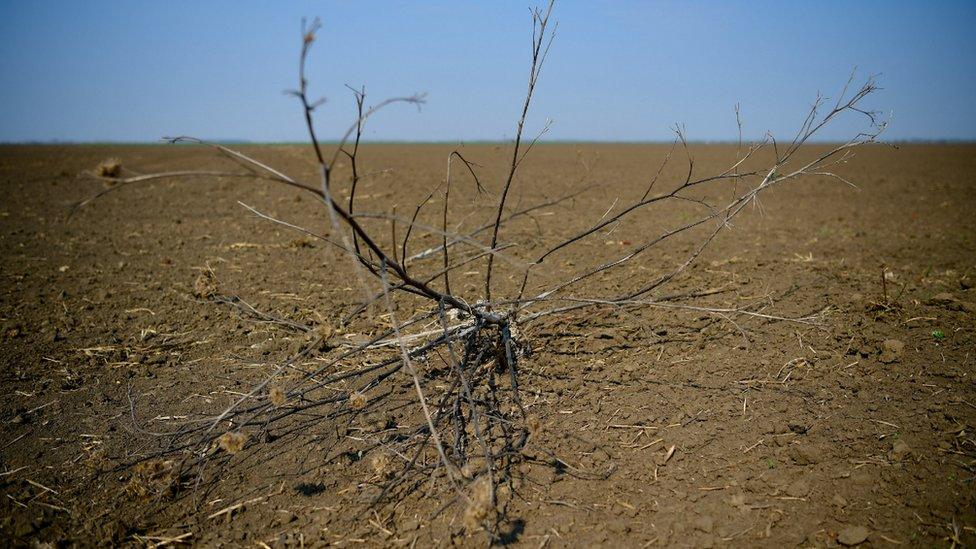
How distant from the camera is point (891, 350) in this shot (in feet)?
9.32

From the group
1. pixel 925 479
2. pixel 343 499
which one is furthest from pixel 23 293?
pixel 925 479

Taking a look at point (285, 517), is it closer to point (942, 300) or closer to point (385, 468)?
point (385, 468)

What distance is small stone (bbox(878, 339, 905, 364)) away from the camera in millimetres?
2777

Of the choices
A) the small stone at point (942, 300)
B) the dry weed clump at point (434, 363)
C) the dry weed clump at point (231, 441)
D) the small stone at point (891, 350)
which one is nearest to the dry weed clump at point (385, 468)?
the dry weed clump at point (434, 363)

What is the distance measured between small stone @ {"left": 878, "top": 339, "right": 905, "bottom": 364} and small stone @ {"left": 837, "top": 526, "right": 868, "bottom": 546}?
1.33 metres

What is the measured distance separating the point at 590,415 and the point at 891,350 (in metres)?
1.81

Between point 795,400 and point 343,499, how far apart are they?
2.24 meters

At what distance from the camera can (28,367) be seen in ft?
10.6

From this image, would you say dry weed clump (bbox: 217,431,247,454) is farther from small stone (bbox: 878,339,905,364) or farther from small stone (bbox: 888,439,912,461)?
small stone (bbox: 878,339,905,364)

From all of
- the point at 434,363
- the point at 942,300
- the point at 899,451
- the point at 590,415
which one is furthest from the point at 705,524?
the point at 942,300

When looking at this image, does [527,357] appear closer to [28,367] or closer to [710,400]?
[710,400]

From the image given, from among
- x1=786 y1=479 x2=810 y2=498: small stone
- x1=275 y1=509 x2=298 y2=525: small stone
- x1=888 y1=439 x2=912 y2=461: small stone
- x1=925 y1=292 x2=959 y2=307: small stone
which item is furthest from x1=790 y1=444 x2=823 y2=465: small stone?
x1=275 y1=509 x2=298 y2=525: small stone

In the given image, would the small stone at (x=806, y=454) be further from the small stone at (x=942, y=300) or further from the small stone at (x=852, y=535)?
the small stone at (x=942, y=300)

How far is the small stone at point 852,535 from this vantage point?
180 centimetres
